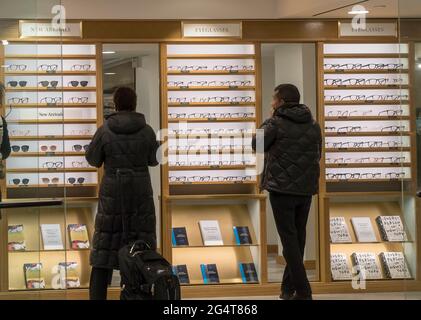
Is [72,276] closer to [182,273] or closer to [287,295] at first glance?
[182,273]

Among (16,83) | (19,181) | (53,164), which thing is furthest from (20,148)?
(53,164)

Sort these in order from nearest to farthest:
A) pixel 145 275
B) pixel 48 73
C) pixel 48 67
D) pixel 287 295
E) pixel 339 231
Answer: pixel 145 275 < pixel 48 67 < pixel 48 73 < pixel 287 295 < pixel 339 231

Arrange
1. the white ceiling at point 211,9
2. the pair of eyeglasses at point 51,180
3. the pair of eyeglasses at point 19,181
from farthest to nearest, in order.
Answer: the white ceiling at point 211,9 → the pair of eyeglasses at point 51,180 → the pair of eyeglasses at point 19,181

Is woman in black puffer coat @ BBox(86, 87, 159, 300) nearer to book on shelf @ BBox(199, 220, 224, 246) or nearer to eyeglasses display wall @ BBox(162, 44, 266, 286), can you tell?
eyeglasses display wall @ BBox(162, 44, 266, 286)

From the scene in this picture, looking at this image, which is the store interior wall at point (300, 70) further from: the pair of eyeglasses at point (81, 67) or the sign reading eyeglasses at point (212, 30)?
the pair of eyeglasses at point (81, 67)

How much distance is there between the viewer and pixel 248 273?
858 cm

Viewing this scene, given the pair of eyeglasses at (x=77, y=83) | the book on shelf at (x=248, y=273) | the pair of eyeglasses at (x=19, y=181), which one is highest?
the pair of eyeglasses at (x=77, y=83)

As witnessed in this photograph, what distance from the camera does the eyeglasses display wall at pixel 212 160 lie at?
8.48 m

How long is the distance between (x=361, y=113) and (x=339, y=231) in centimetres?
130

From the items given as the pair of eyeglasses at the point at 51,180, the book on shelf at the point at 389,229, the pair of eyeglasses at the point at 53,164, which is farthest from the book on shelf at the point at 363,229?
the pair of eyeglasses at the point at 51,180

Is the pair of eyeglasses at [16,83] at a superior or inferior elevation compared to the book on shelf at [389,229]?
superior

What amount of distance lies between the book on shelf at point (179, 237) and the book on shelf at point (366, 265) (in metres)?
1.85

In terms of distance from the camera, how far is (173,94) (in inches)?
334

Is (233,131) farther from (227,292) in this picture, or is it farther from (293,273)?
(293,273)
